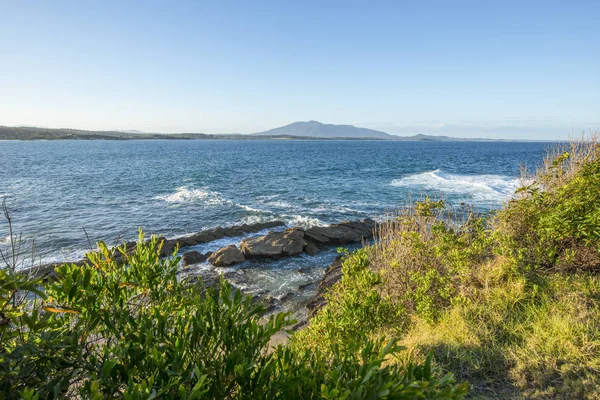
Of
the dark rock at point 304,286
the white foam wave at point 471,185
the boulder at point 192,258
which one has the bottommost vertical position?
the dark rock at point 304,286

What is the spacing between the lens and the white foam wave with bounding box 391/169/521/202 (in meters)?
33.1

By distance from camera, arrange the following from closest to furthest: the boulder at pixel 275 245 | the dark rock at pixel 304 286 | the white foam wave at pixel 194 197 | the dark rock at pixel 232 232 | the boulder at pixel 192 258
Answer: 1. the dark rock at pixel 304 286
2. the boulder at pixel 192 258
3. the boulder at pixel 275 245
4. the dark rock at pixel 232 232
5. the white foam wave at pixel 194 197

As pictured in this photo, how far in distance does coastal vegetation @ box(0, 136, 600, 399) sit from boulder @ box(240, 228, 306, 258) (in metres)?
9.83

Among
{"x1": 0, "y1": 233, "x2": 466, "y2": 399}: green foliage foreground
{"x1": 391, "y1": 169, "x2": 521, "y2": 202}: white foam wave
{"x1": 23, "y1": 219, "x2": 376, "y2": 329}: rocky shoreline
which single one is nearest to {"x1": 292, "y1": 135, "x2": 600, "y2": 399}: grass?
{"x1": 0, "y1": 233, "x2": 466, "y2": 399}: green foliage foreground

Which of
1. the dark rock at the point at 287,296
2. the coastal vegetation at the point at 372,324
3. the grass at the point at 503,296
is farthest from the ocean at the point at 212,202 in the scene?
the coastal vegetation at the point at 372,324

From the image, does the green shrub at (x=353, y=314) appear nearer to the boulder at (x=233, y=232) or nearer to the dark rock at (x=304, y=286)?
the dark rock at (x=304, y=286)

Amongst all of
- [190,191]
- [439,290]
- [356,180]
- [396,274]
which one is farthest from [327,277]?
[356,180]

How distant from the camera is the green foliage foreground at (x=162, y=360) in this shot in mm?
2316

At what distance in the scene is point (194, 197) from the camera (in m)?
34.0

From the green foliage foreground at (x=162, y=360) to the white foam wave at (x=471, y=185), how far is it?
108 feet

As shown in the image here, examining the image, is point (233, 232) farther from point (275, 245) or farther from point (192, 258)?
point (192, 258)

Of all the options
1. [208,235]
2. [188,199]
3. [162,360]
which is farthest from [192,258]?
[188,199]

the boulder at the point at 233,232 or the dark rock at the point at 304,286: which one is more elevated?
the boulder at the point at 233,232

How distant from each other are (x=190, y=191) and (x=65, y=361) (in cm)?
3670
